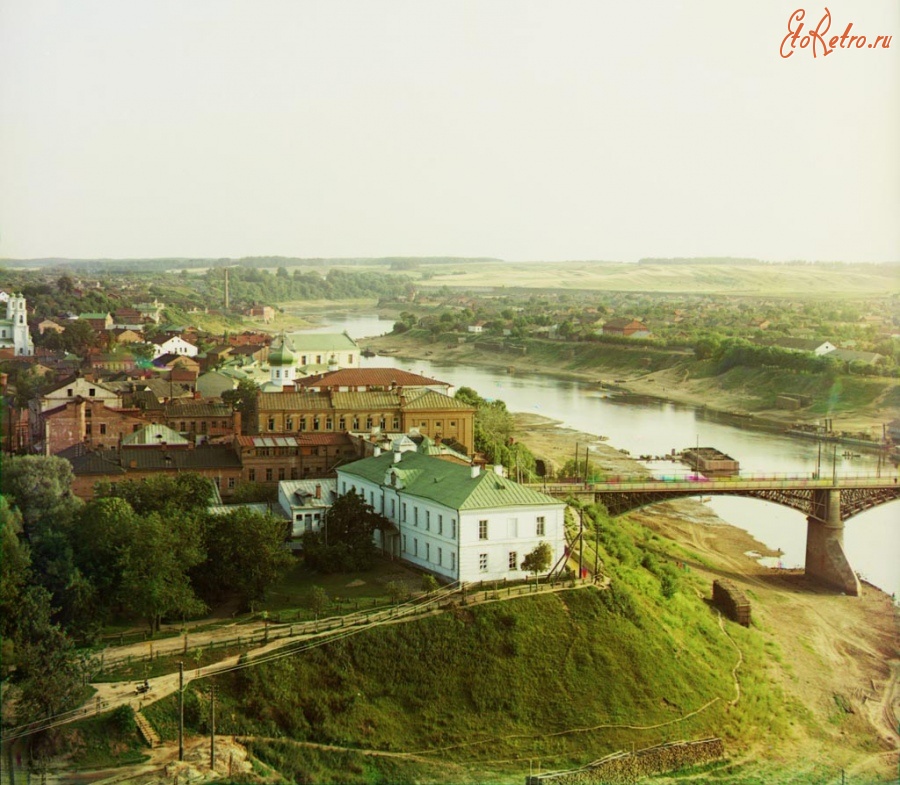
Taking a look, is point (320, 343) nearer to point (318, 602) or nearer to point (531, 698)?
point (318, 602)

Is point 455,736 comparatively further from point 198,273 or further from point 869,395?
point 198,273

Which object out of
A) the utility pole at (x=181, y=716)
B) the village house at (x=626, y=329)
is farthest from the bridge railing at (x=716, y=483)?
the village house at (x=626, y=329)

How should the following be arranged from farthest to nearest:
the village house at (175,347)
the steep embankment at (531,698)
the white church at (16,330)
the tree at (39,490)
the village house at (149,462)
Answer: the village house at (175,347), the white church at (16,330), the village house at (149,462), the tree at (39,490), the steep embankment at (531,698)

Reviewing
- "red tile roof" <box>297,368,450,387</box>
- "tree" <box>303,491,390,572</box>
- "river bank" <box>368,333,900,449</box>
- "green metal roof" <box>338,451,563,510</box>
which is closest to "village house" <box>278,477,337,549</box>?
"tree" <box>303,491,390,572</box>

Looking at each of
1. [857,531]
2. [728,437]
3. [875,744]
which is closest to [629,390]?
[728,437]

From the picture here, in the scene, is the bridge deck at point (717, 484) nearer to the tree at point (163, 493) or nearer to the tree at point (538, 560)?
the tree at point (538, 560)

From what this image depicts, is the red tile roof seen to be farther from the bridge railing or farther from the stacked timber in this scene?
the stacked timber
